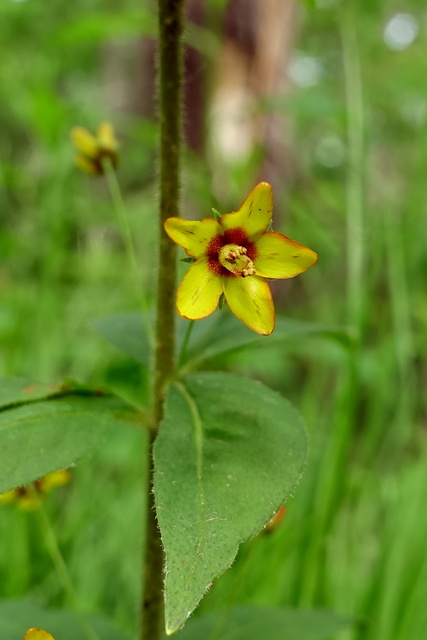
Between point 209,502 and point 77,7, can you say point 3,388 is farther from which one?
point 77,7

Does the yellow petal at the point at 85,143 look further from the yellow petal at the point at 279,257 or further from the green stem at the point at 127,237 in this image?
the yellow petal at the point at 279,257

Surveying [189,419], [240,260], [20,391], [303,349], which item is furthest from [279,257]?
[303,349]

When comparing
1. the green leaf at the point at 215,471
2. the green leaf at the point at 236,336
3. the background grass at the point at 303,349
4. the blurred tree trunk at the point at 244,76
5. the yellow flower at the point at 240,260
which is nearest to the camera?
the green leaf at the point at 215,471

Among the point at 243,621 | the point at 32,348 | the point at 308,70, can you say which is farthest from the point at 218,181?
the point at 308,70

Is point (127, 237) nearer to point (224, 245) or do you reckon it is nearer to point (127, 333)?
point (127, 333)

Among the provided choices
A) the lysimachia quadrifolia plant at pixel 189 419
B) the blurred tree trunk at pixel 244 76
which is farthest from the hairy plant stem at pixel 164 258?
the blurred tree trunk at pixel 244 76

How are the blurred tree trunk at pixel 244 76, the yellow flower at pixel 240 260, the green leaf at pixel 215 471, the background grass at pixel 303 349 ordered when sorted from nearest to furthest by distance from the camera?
the green leaf at pixel 215 471, the yellow flower at pixel 240 260, the background grass at pixel 303 349, the blurred tree trunk at pixel 244 76
